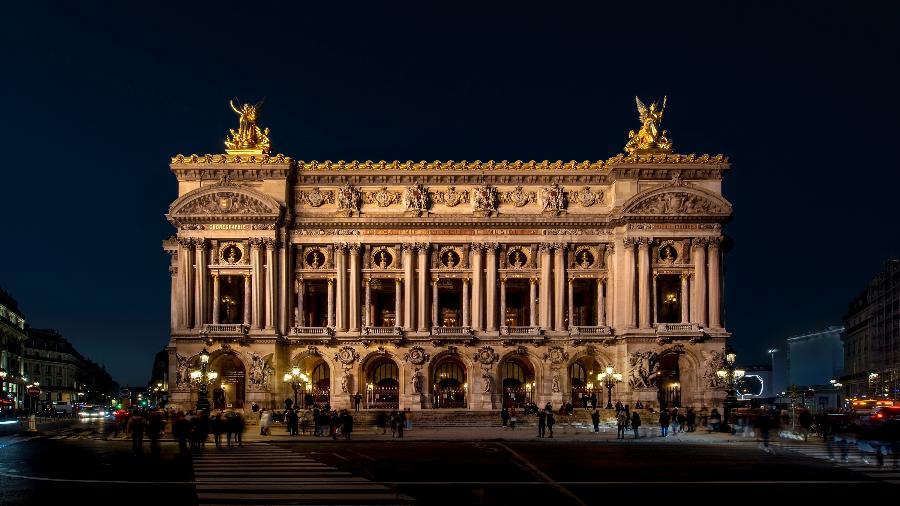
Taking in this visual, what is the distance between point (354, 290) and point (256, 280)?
26.1 ft

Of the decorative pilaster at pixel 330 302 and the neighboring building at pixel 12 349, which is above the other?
the decorative pilaster at pixel 330 302

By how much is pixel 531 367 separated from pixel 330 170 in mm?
23347

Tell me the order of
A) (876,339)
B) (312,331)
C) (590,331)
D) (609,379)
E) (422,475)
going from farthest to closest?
(876,339) < (312,331) < (590,331) < (609,379) < (422,475)

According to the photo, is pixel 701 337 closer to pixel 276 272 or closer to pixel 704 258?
pixel 704 258

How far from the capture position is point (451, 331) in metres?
92.8

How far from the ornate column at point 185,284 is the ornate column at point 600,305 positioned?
1305 inches

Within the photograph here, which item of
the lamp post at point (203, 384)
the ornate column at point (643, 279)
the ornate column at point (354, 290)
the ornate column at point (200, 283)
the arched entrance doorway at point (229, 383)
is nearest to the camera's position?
the lamp post at point (203, 384)

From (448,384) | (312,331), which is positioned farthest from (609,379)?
(312,331)

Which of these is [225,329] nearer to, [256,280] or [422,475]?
[256,280]

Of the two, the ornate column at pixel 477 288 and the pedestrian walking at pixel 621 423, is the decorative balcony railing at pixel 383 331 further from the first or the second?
the pedestrian walking at pixel 621 423

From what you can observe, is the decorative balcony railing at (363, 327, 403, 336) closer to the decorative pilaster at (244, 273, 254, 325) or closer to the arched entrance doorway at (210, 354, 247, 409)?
the decorative pilaster at (244, 273, 254, 325)

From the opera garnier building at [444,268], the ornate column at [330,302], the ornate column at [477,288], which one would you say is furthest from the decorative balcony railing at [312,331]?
the ornate column at [477,288]

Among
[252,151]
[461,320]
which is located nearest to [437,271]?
[461,320]

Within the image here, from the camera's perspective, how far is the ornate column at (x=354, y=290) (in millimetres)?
93000
